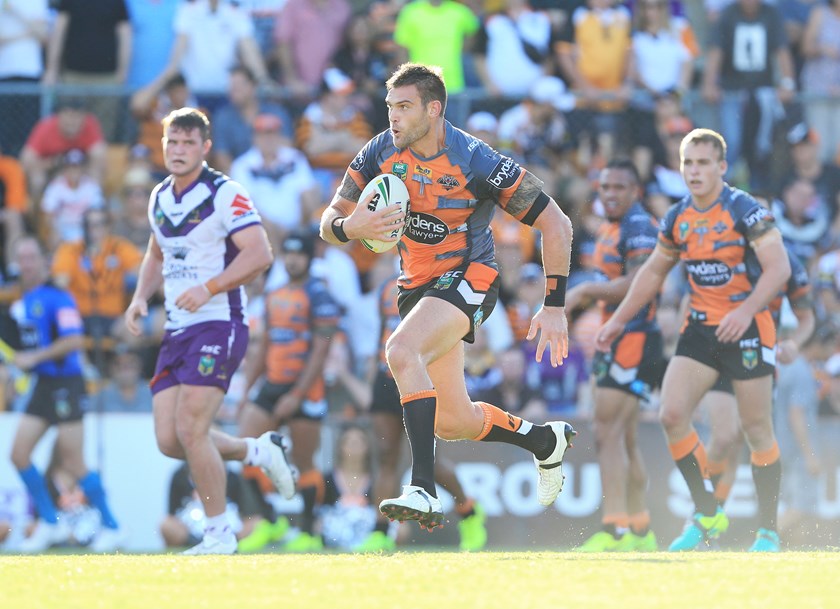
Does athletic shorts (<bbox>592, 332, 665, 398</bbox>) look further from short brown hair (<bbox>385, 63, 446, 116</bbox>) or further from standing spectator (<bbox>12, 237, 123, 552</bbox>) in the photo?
standing spectator (<bbox>12, 237, 123, 552</bbox>)

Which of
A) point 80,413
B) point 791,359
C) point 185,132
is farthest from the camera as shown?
point 80,413

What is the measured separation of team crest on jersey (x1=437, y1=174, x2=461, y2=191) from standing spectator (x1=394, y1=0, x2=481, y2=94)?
27.1 feet

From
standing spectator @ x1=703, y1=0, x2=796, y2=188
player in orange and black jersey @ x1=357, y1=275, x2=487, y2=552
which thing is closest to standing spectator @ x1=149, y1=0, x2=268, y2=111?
player in orange and black jersey @ x1=357, y1=275, x2=487, y2=552

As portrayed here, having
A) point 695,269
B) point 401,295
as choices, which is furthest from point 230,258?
point 695,269

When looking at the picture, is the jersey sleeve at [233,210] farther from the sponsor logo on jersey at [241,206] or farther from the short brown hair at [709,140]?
the short brown hair at [709,140]

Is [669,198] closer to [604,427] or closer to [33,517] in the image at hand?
[604,427]

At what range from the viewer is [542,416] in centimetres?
1397

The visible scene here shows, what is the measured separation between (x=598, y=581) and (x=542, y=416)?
23.8ft

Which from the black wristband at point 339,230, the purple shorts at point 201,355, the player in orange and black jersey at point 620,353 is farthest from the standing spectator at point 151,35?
the black wristband at point 339,230

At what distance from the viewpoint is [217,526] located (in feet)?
31.6

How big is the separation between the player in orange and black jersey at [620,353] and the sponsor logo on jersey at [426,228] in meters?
3.03

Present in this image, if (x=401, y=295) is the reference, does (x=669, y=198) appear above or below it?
above

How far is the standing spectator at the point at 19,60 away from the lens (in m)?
16.2

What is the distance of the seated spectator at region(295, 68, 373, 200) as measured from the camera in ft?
52.2
